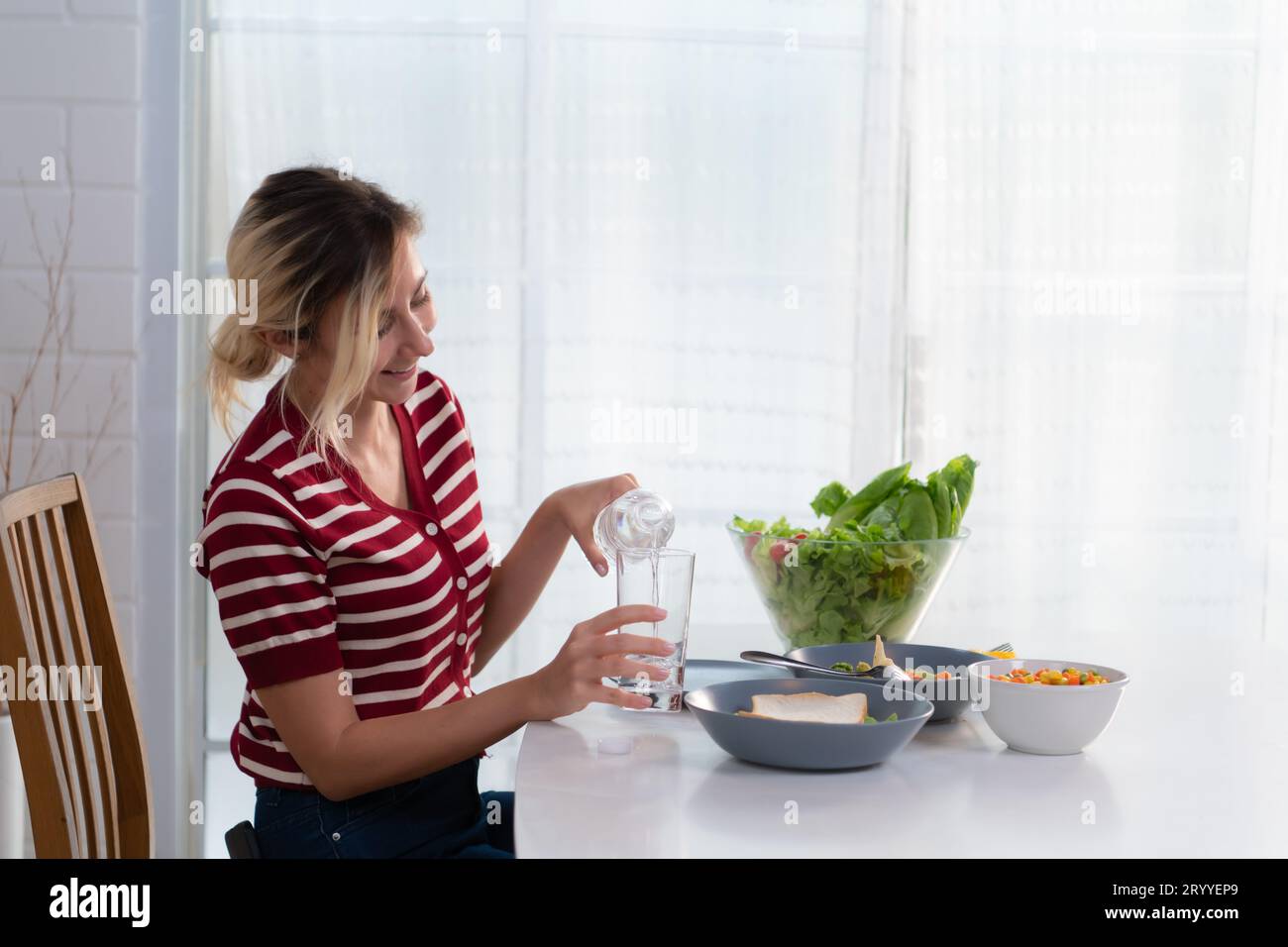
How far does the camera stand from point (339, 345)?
1.23m

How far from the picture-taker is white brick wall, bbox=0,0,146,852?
2.16 m

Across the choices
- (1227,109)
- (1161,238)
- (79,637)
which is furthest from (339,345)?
(1227,109)

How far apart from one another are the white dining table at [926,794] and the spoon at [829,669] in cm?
6

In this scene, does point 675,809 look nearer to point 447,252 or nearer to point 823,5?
point 447,252

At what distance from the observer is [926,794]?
0.95 metres

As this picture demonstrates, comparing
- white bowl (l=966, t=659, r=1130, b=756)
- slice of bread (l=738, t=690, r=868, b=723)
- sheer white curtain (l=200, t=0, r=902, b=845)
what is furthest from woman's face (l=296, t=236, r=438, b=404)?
sheer white curtain (l=200, t=0, r=902, b=845)

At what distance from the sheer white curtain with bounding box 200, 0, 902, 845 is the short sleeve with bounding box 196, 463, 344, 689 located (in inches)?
46.4

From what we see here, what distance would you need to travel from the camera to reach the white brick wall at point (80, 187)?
A: 216 centimetres

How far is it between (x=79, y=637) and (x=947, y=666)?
0.88 metres

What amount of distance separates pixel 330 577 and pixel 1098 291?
1.72m

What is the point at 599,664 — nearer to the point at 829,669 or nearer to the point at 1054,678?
the point at 829,669

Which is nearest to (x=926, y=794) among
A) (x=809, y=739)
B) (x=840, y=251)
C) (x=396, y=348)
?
(x=809, y=739)

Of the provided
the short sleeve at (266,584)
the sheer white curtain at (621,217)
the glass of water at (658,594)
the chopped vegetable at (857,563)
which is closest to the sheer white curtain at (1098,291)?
the sheer white curtain at (621,217)

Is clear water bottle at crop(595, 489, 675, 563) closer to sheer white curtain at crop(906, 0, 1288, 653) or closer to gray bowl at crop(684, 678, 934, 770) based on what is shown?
gray bowl at crop(684, 678, 934, 770)
